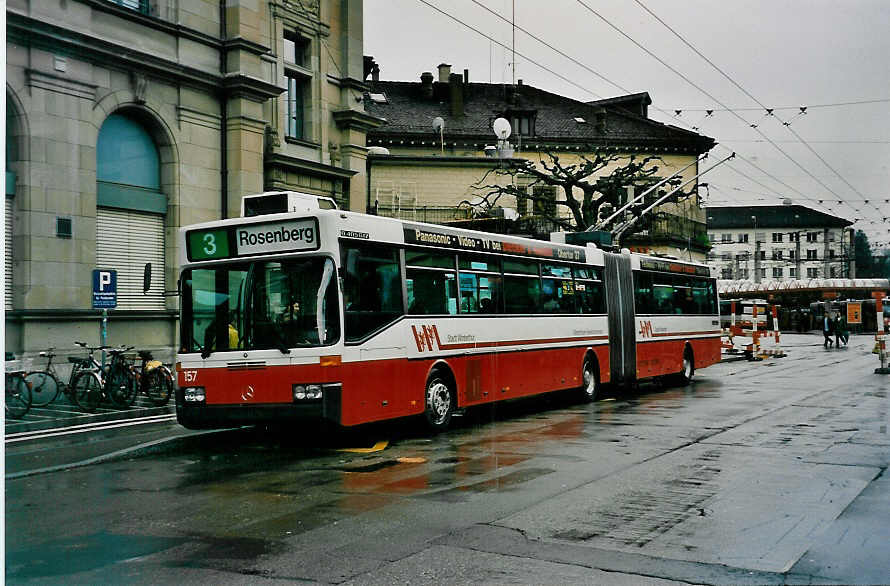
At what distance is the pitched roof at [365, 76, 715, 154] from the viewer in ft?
176

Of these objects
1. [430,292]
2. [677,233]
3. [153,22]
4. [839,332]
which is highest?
[153,22]

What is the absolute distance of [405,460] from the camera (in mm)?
10836

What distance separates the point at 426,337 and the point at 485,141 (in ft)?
134

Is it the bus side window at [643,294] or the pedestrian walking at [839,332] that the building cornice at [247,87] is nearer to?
the bus side window at [643,294]

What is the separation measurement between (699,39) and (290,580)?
62.0 ft

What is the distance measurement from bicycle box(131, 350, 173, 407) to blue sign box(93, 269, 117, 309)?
131cm

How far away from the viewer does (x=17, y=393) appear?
1462 centimetres

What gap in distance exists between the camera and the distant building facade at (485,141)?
5025 centimetres

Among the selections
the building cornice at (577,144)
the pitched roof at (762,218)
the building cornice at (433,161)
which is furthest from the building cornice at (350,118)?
the pitched roof at (762,218)

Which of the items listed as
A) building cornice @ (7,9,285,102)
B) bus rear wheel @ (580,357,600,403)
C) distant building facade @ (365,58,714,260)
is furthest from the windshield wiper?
distant building facade @ (365,58,714,260)

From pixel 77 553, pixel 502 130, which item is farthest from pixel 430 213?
pixel 77 553

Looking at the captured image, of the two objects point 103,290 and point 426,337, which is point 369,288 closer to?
point 426,337

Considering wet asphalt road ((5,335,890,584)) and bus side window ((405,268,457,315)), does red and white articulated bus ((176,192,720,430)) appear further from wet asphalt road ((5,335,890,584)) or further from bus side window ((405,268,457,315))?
wet asphalt road ((5,335,890,584))

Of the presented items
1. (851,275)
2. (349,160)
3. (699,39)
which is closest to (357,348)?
(699,39)
